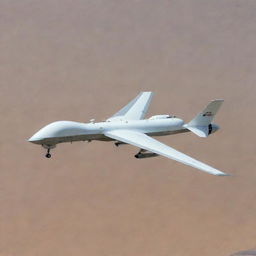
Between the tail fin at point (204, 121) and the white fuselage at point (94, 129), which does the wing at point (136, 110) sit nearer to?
the white fuselage at point (94, 129)

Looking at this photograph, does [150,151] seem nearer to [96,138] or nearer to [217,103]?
[96,138]

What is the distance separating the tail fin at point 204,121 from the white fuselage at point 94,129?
0.92 m

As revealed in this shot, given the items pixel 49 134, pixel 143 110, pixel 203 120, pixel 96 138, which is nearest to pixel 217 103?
pixel 203 120

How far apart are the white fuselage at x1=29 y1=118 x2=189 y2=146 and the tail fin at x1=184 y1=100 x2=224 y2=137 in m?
0.92

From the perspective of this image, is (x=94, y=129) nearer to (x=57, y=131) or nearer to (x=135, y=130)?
(x=57, y=131)

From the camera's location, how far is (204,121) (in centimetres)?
7244

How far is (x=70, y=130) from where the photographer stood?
6481 cm

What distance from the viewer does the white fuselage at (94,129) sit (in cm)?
6400

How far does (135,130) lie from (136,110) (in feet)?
23.2

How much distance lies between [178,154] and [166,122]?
7.31 metres

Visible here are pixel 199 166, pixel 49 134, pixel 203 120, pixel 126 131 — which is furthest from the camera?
pixel 203 120

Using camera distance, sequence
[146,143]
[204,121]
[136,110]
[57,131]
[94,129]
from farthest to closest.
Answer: [136,110] → [204,121] → [94,129] → [146,143] → [57,131]

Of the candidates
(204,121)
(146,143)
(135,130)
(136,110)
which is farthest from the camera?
(136,110)

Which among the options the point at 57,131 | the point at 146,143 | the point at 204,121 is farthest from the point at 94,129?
the point at 204,121
